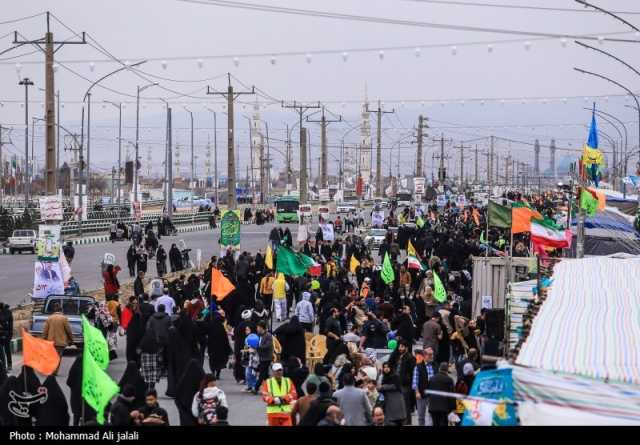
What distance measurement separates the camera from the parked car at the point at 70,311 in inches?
906

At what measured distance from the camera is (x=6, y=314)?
21391mm

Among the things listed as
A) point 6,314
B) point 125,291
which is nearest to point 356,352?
point 6,314

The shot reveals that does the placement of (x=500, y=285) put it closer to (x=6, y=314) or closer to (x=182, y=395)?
(x=6, y=314)

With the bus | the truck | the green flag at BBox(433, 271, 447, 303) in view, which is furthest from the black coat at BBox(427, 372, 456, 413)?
the bus

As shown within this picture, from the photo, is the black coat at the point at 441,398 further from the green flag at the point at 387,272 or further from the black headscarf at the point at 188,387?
the green flag at the point at 387,272

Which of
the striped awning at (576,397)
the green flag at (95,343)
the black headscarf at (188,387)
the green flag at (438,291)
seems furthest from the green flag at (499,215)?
the striped awning at (576,397)

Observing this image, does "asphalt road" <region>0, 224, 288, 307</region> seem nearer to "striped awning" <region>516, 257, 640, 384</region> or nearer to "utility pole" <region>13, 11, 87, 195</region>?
"utility pole" <region>13, 11, 87, 195</region>

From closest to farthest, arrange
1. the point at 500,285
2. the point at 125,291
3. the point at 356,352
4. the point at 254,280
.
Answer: the point at 356,352, the point at 500,285, the point at 254,280, the point at 125,291

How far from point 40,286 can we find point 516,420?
772 inches

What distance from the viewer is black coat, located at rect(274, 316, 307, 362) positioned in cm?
1905

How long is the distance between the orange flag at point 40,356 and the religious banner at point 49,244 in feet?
48.0

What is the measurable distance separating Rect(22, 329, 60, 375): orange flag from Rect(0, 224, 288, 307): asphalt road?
1886 cm

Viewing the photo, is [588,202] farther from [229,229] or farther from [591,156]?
[229,229]

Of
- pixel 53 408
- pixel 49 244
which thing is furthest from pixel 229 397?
pixel 49 244
